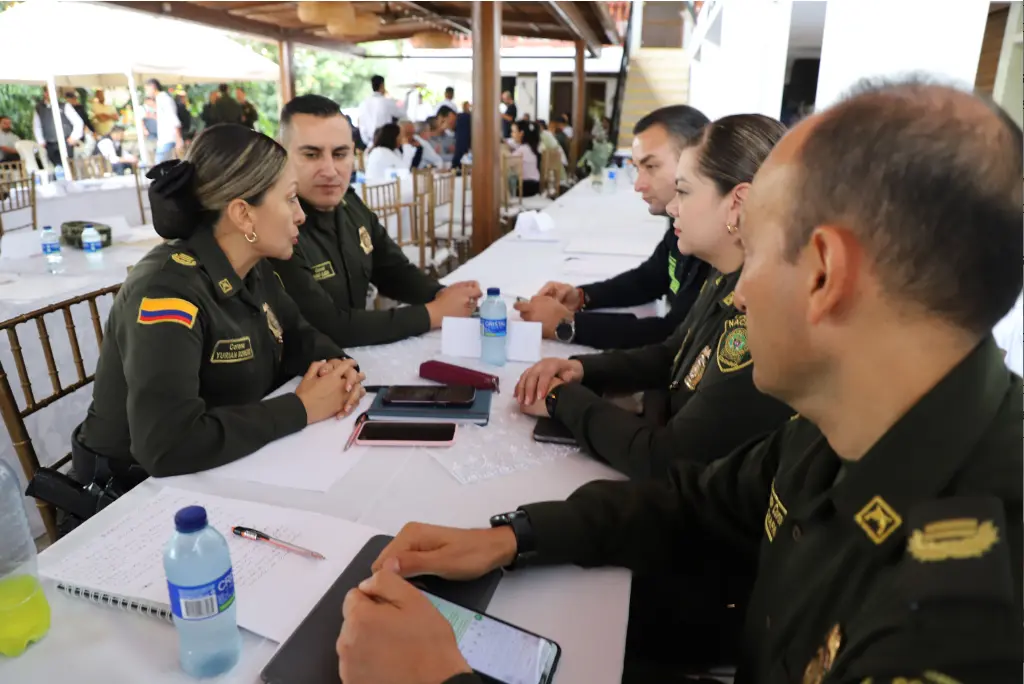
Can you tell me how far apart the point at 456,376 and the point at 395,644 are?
85cm

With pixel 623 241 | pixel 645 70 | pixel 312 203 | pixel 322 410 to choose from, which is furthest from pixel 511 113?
pixel 322 410

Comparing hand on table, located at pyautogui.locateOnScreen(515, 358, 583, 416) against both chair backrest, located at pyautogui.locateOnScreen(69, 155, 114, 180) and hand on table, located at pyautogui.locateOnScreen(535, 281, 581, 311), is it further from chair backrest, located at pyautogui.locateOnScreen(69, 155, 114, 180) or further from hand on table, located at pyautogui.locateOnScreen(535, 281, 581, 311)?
chair backrest, located at pyautogui.locateOnScreen(69, 155, 114, 180)

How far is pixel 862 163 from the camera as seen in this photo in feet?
1.75

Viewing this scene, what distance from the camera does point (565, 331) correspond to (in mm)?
1832

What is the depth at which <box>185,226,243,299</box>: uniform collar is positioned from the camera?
1.31 meters

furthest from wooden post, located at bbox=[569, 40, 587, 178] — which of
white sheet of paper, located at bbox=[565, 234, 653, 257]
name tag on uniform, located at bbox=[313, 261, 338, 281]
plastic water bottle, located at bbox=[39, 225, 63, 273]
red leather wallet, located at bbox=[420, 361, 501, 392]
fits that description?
red leather wallet, located at bbox=[420, 361, 501, 392]

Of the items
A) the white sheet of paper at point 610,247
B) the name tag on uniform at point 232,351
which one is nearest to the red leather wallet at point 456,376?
the name tag on uniform at point 232,351

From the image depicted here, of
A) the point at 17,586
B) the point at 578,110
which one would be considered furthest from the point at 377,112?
the point at 17,586

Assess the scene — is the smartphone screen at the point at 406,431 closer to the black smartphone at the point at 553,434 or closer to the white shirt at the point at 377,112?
the black smartphone at the point at 553,434

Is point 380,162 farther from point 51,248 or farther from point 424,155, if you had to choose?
point 51,248

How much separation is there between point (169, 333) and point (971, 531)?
3.83ft

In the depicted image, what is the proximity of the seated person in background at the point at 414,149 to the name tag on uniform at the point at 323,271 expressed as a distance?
4481 mm

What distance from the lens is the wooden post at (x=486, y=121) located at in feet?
12.6

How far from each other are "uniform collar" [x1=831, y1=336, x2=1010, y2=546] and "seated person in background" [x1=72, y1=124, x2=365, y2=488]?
3.23 feet
